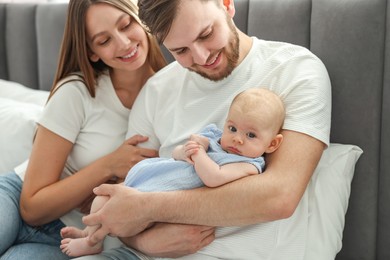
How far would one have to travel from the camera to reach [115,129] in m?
1.75

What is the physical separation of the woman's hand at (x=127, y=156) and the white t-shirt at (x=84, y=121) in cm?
11

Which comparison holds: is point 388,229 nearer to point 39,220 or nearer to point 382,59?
point 382,59

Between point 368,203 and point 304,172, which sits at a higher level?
point 304,172

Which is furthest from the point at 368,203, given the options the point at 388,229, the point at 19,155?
the point at 19,155

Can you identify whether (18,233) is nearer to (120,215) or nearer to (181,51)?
(120,215)

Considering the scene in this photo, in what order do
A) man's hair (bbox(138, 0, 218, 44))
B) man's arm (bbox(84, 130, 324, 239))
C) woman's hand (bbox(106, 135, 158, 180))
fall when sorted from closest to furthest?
1. man's arm (bbox(84, 130, 324, 239))
2. man's hair (bbox(138, 0, 218, 44))
3. woman's hand (bbox(106, 135, 158, 180))

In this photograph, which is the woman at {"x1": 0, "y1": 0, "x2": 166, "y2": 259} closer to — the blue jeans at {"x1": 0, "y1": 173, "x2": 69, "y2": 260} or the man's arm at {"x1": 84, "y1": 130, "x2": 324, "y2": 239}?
the blue jeans at {"x1": 0, "y1": 173, "x2": 69, "y2": 260}

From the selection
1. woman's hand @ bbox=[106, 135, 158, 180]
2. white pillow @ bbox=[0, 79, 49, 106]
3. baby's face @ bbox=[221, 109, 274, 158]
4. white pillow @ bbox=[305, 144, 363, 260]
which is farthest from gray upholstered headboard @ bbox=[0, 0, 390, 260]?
white pillow @ bbox=[0, 79, 49, 106]

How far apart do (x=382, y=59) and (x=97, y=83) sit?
3.35ft

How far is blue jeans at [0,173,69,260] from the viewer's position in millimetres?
1608

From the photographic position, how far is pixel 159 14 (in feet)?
4.36

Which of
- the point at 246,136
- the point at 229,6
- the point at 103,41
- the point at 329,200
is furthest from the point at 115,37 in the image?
the point at 329,200

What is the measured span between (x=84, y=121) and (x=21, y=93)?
0.95 m

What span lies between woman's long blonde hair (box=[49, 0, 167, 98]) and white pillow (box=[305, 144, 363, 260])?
783 mm
